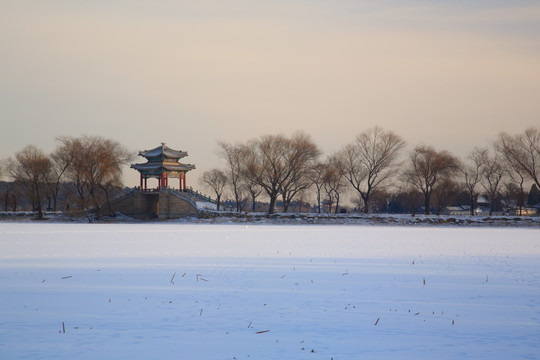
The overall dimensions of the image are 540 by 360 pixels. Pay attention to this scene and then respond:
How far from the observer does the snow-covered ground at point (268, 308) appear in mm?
8992

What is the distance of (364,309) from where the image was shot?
39.0 feet

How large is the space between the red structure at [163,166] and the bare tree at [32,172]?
34.2ft

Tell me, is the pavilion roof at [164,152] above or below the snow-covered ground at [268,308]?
above

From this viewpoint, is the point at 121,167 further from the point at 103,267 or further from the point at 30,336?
the point at 30,336

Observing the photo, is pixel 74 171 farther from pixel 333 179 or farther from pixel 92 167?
pixel 333 179

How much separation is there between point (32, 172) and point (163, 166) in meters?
15.2

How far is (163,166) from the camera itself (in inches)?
2955

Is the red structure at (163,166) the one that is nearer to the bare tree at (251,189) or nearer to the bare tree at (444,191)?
the bare tree at (251,189)

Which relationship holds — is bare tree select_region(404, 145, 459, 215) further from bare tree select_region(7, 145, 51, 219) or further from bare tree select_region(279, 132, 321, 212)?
bare tree select_region(7, 145, 51, 219)

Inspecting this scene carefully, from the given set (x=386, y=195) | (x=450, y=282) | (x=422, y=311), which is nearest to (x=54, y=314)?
(x=422, y=311)

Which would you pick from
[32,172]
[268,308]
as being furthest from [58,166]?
[268,308]

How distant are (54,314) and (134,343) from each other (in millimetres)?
2739

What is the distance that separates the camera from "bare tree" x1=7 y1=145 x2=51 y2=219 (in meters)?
73.9

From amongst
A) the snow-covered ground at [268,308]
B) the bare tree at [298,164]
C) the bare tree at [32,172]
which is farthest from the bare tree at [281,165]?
the snow-covered ground at [268,308]
